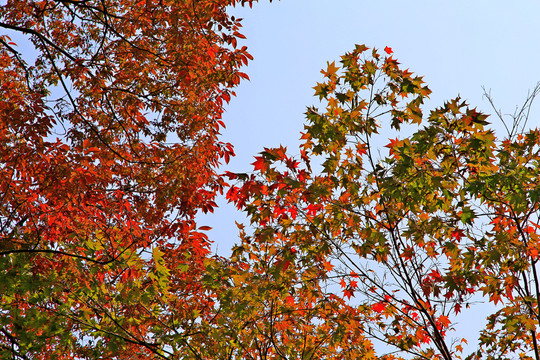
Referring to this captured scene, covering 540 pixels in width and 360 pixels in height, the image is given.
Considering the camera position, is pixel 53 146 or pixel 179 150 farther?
pixel 179 150

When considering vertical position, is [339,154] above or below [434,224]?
above

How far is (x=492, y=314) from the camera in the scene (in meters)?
6.10

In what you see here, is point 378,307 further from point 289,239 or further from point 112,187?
point 112,187

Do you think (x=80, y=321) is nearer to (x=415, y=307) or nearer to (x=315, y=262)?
(x=315, y=262)

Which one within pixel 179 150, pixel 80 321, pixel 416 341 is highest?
pixel 179 150

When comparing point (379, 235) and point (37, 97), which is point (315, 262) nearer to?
point (379, 235)

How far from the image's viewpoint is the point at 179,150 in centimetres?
696

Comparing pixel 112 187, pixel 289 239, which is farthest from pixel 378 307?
pixel 112 187

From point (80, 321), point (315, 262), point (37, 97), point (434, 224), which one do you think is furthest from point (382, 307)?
point (37, 97)

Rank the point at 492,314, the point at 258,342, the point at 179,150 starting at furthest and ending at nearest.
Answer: the point at 179,150 → the point at 492,314 → the point at 258,342

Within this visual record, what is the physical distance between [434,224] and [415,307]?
3.27 ft

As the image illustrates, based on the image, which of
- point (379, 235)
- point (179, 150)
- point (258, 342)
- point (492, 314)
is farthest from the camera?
point (179, 150)

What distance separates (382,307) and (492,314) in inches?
72.3

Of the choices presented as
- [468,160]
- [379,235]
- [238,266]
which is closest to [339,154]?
[379,235]
